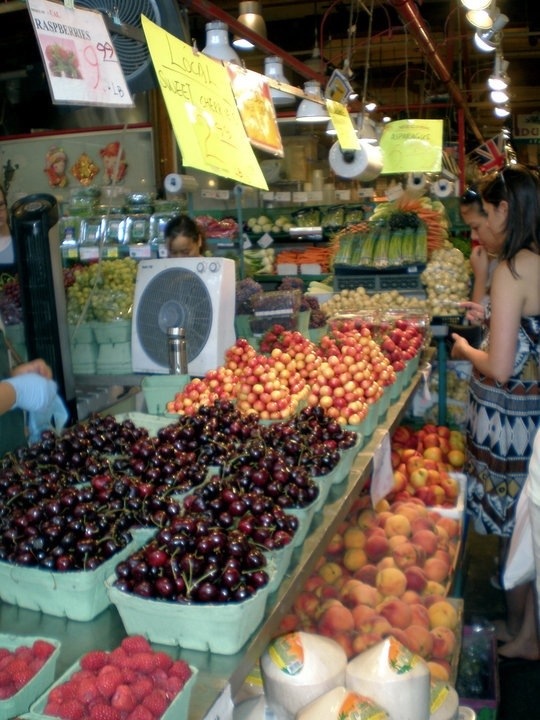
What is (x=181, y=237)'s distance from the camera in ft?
14.8

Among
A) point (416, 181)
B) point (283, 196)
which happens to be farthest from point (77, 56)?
point (283, 196)

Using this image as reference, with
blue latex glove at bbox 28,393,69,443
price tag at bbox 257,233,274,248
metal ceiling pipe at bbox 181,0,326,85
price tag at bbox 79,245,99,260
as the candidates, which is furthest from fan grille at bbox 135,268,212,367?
price tag at bbox 257,233,274,248

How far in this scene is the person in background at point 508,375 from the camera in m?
3.11

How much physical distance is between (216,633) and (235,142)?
1.33 metres

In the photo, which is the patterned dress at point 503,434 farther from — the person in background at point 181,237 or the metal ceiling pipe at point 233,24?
the person in background at point 181,237

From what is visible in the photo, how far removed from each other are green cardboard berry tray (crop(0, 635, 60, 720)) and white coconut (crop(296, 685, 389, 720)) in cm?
74

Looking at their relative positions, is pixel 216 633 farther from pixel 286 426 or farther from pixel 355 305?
pixel 355 305

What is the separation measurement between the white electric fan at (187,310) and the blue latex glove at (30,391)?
1.02m

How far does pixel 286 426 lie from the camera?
2.24m

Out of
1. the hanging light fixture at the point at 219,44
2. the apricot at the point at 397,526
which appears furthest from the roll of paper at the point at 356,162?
the apricot at the point at 397,526

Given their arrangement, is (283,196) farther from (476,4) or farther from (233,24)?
(233,24)

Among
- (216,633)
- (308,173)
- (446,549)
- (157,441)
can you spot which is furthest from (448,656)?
(308,173)

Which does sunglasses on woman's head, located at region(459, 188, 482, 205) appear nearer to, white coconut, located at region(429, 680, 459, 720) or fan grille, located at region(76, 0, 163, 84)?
fan grille, located at region(76, 0, 163, 84)

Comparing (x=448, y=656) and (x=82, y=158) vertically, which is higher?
(x=82, y=158)
